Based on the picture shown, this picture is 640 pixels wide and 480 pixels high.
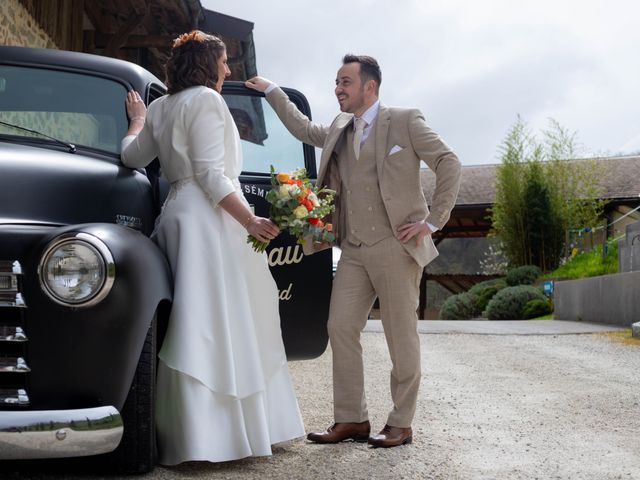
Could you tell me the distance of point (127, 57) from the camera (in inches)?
469

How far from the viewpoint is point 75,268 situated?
2.73 metres

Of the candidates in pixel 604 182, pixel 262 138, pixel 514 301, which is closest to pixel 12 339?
pixel 262 138

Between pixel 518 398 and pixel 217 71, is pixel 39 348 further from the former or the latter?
pixel 518 398

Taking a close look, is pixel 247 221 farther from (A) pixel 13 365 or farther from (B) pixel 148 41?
(B) pixel 148 41

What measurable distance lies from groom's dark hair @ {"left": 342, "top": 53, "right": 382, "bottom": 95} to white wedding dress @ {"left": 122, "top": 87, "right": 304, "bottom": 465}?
89 cm

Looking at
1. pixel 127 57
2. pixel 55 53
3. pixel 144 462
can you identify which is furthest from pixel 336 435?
pixel 127 57

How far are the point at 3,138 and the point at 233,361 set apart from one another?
1279mm

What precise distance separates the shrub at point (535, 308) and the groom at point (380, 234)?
16242 mm

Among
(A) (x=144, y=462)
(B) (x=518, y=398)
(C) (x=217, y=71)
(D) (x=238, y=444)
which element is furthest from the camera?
(B) (x=518, y=398)

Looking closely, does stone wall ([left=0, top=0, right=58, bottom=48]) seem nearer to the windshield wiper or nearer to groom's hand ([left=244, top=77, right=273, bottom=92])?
groom's hand ([left=244, top=77, right=273, bottom=92])

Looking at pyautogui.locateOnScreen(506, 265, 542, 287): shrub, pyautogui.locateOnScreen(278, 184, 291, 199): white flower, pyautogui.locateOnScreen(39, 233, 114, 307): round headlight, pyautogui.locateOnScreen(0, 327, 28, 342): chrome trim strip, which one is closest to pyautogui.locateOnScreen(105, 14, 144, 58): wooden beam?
pyautogui.locateOnScreen(278, 184, 291, 199): white flower

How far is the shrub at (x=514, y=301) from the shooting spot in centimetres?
2025

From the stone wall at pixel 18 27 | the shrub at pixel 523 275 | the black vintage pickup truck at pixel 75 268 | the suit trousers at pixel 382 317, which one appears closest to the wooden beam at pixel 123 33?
the stone wall at pixel 18 27

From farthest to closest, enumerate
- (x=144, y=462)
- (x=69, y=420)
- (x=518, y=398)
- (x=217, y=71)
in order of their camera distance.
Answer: (x=518, y=398), (x=217, y=71), (x=144, y=462), (x=69, y=420)
